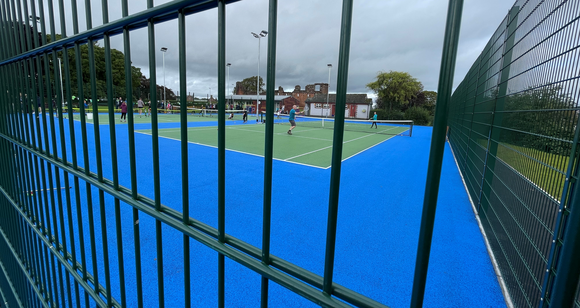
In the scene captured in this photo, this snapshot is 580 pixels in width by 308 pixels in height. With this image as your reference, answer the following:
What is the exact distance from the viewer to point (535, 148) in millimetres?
2627

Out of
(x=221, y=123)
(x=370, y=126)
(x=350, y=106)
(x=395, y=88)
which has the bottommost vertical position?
(x=370, y=126)

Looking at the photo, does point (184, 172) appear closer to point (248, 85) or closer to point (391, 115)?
point (391, 115)

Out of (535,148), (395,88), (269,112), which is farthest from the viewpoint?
(395,88)

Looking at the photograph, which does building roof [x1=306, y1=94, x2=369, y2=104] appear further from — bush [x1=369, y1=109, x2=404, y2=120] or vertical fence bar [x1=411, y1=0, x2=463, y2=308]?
vertical fence bar [x1=411, y1=0, x2=463, y2=308]

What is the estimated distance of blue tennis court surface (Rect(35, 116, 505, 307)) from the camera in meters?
2.70

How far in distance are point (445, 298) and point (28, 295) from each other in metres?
3.80

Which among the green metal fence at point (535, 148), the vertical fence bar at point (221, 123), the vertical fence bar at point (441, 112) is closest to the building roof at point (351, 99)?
the green metal fence at point (535, 148)

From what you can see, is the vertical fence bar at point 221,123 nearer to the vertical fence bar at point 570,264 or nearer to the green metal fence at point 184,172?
the green metal fence at point 184,172

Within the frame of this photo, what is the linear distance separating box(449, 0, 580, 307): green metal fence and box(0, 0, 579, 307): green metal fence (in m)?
0.02

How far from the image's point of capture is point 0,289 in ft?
11.7

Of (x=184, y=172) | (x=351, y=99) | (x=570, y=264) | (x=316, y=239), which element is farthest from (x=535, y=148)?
(x=351, y=99)

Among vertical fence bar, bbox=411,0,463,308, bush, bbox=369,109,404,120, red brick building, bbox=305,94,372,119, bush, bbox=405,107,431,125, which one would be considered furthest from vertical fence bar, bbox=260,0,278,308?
red brick building, bbox=305,94,372,119

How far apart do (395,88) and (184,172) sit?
5190 centimetres

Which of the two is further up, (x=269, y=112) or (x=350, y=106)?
(x=350, y=106)
